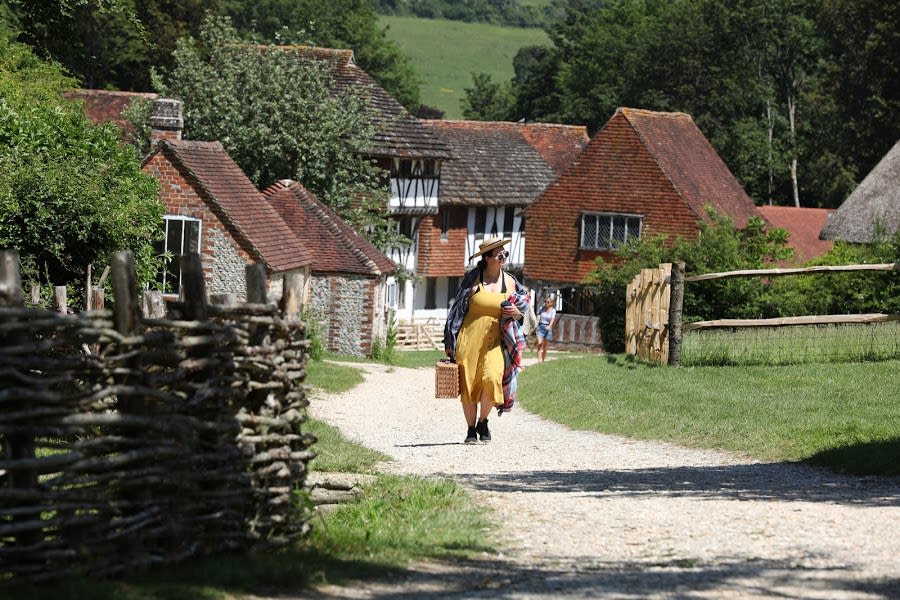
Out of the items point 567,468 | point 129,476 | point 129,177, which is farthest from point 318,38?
point 129,476

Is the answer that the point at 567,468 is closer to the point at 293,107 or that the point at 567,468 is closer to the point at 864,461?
the point at 864,461

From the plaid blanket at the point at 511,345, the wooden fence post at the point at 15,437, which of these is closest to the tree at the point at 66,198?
the plaid blanket at the point at 511,345

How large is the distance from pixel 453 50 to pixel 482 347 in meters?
153

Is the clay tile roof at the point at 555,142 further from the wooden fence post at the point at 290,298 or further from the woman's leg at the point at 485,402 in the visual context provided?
the wooden fence post at the point at 290,298

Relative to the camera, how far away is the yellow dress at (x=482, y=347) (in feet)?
49.7

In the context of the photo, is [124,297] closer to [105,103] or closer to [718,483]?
[718,483]

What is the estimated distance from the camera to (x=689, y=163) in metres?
54.0

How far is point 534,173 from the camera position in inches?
2697

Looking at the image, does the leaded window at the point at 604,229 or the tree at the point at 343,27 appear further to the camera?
the tree at the point at 343,27

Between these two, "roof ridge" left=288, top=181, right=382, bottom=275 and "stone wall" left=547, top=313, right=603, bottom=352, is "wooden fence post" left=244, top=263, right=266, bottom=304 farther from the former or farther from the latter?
"stone wall" left=547, top=313, right=603, bottom=352

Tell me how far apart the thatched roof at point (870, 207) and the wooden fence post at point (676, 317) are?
70.7 feet

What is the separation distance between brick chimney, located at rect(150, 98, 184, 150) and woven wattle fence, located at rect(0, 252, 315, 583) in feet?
96.5

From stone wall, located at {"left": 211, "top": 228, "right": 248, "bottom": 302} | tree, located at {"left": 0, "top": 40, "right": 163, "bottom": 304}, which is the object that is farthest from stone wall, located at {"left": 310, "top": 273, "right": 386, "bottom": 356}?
tree, located at {"left": 0, "top": 40, "right": 163, "bottom": 304}

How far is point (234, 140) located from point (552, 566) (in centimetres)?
3711
